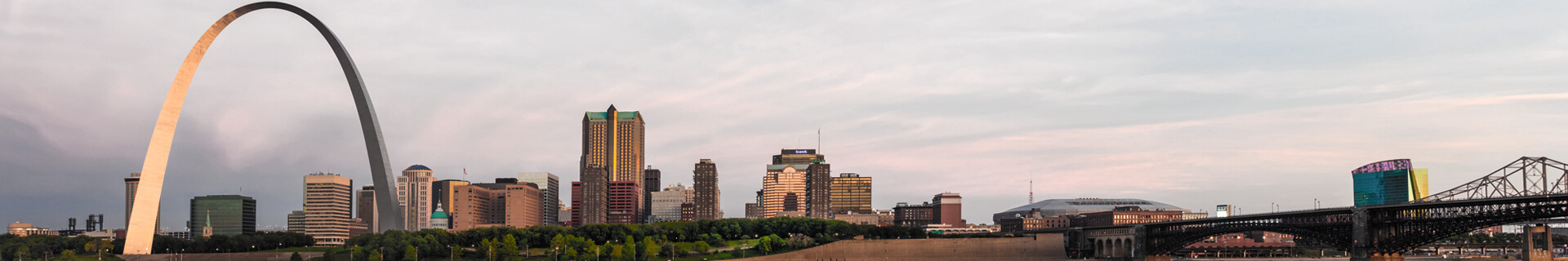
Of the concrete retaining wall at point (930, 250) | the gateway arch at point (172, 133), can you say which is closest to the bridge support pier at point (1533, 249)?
the concrete retaining wall at point (930, 250)

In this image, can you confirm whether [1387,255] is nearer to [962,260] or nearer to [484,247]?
[962,260]

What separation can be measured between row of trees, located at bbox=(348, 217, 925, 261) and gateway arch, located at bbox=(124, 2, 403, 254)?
66.5 feet

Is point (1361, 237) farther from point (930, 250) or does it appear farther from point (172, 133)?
point (172, 133)

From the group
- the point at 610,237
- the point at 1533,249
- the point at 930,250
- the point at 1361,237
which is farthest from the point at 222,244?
the point at 1533,249

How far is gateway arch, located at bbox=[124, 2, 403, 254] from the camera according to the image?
5850cm

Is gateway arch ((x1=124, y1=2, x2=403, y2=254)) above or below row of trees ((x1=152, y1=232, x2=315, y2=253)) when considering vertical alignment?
above

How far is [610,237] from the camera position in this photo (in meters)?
163

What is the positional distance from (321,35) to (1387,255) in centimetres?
10023

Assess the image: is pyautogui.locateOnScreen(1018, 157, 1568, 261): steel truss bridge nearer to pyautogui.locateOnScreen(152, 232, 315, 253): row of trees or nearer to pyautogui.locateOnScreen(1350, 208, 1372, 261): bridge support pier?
pyautogui.locateOnScreen(1350, 208, 1372, 261): bridge support pier

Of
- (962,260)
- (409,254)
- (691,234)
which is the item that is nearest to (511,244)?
(409,254)

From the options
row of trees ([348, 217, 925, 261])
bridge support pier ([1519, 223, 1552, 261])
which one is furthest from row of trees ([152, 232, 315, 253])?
bridge support pier ([1519, 223, 1552, 261])

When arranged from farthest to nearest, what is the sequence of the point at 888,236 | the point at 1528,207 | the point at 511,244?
the point at 888,236 → the point at 511,244 → the point at 1528,207

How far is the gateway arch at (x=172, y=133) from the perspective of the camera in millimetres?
58500

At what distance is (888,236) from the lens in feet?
586
